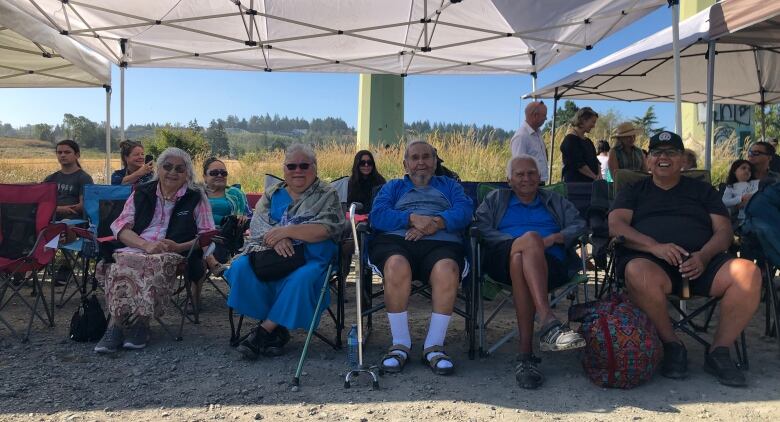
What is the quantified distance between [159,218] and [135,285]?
49 centimetres

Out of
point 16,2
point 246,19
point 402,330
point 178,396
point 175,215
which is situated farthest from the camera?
point 246,19

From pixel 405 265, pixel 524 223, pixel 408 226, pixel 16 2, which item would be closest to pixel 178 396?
pixel 405 265

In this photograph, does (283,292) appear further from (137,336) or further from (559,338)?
(559,338)

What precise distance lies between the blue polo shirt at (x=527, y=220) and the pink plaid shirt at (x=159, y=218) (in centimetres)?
171

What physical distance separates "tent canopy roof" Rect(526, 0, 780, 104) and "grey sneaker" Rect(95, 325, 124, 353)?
402 centimetres

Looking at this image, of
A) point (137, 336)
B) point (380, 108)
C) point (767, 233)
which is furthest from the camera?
point (380, 108)

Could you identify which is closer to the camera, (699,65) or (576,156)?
(576,156)

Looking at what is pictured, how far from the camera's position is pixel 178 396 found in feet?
8.28

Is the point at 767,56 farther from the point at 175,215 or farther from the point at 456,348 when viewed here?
the point at 175,215

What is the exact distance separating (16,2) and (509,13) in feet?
13.2

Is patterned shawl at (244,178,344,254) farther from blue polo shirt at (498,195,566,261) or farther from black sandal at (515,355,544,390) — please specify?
black sandal at (515,355,544,390)

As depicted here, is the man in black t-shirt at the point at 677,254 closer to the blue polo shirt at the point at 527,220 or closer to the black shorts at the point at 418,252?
the blue polo shirt at the point at 527,220

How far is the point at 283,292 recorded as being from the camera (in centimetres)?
299

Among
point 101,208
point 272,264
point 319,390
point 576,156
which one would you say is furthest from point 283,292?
point 576,156
